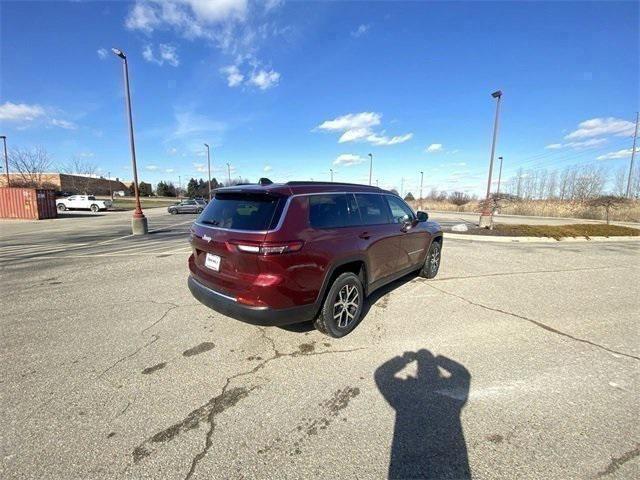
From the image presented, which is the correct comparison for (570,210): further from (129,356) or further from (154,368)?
(129,356)

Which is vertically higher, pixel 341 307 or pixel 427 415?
pixel 341 307

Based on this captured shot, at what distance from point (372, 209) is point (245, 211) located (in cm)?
189

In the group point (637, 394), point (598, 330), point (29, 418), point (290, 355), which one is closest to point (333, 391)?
point (290, 355)

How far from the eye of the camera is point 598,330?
4.05m

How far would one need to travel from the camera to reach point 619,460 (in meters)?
2.03

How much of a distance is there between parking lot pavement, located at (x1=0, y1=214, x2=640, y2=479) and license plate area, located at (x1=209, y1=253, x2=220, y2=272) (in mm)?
880

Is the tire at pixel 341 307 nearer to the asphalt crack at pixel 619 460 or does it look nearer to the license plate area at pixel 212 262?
the license plate area at pixel 212 262

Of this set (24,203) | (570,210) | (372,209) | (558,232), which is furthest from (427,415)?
(570,210)

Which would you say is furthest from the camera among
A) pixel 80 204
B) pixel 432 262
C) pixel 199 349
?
pixel 80 204

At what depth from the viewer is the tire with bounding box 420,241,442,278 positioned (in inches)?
244

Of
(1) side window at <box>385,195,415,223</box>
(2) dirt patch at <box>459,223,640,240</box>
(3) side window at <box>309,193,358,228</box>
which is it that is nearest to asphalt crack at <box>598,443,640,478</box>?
(3) side window at <box>309,193,358,228</box>

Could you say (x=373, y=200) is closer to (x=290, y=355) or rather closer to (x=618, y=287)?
(x=290, y=355)

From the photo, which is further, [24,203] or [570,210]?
[570,210]

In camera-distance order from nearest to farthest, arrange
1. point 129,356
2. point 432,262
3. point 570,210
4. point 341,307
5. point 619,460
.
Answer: point 619,460, point 129,356, point 341,307, point 432,262, point 570,210
